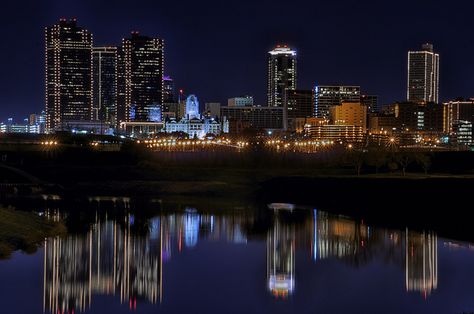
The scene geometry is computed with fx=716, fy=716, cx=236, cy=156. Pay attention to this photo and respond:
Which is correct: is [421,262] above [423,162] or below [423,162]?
below

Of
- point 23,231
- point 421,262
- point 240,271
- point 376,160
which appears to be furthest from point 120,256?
point 376,160

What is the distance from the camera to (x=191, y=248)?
1531 inches

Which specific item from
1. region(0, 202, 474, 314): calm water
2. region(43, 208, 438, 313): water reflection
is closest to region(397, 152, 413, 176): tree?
region(43, 208, 438, 313): water reflection

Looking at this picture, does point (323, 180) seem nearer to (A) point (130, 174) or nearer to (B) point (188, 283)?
(A) point (130, 174)

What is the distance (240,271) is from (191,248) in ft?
19.9

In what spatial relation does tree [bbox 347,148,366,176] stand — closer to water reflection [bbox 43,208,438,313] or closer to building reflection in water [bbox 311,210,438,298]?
water reflection [bbox 43,208,438,313]

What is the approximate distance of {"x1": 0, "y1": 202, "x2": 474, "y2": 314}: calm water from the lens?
88.3 ft

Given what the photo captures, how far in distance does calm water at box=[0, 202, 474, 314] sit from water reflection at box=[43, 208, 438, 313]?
6 centimetres

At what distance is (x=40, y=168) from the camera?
295ft

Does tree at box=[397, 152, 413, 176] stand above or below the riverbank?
above

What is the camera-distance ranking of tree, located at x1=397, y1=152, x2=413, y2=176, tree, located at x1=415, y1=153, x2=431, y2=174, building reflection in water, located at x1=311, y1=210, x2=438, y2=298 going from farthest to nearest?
tree, located at x1=397, y1=152, x2=413, y2=176 → tree, located at x1=415, y1=153, x2=431, y2=174 → building reflection in water, located at x1=311, y1=210, x2=438, y2=298

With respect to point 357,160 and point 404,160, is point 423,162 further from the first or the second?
point 357,160

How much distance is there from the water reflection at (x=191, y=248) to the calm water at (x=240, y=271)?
0.19ft

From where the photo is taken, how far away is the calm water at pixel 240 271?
2692cm
